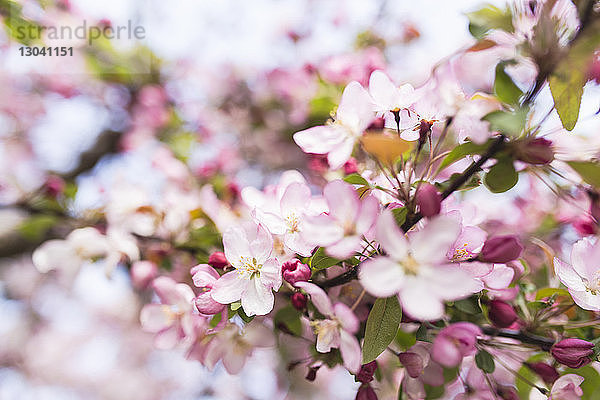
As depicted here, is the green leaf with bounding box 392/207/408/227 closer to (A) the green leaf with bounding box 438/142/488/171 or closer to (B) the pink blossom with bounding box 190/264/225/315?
(A) the green leaf with bounding box 438/142/488/171

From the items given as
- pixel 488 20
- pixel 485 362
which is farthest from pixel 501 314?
pixel 488 20

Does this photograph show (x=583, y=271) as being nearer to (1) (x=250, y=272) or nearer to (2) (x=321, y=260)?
(2) (x=321, y=260)

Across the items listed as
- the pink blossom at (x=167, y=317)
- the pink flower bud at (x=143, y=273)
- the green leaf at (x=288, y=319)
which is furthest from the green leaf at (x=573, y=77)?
the pink flower bud at (x=143, y=273)

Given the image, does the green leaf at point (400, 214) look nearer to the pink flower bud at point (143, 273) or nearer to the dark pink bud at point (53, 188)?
the pink flower bud at point (143, 273)

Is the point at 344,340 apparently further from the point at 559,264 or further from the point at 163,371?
the point at 163,371

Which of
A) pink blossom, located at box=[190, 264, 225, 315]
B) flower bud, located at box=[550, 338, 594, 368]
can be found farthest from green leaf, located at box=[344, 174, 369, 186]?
flower bud, located at box=[550, 338, 594, 368]

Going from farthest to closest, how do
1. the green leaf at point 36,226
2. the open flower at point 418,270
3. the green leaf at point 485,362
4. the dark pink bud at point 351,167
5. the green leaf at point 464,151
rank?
the green leaf at point 36,226 < the dark pink bud at point 351,167 < the green leaf at point 485,362 < the green leaf at point 464,151 < the open flower at point 418,270
